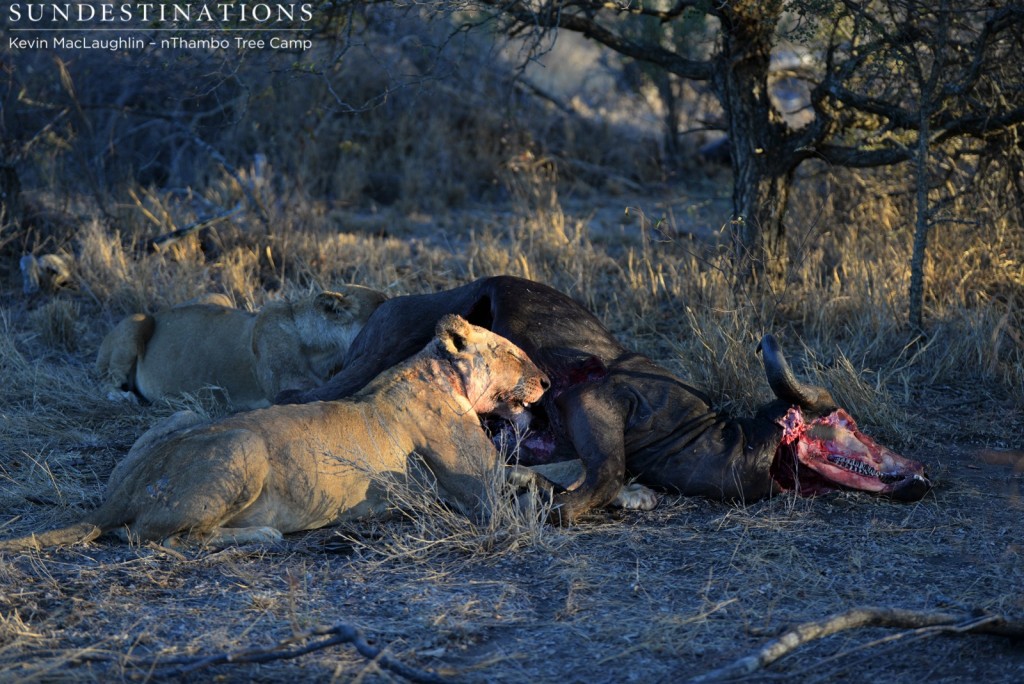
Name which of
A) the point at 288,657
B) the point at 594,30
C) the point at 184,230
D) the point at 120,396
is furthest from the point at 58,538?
the point at 184,230

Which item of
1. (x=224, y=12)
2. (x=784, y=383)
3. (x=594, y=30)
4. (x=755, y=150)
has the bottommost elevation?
(x=784, y=383)

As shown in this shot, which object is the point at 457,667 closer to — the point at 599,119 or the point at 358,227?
the point at 358,227

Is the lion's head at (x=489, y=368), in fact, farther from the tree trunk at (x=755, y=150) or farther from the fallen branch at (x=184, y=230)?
the fallen branch at (x=184, y=230)

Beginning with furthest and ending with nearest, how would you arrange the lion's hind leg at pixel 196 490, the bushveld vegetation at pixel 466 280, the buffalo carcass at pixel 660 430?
the buffalo carcass at pixel 660 430
the lion's hind leg at pixel 196 490
the bushveld vegetation at pixel 466 280

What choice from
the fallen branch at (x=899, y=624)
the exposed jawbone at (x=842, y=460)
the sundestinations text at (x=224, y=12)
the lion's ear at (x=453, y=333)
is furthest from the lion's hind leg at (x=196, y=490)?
the sundestinations text at (x=224, y=12)

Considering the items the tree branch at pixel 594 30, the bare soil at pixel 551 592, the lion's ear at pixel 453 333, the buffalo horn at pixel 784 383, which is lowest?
the bare soil at pixel 551 592

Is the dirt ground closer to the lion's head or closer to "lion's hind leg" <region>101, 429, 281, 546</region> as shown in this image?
"lion's hind leg" <region>101, 429, 281, 546</region>

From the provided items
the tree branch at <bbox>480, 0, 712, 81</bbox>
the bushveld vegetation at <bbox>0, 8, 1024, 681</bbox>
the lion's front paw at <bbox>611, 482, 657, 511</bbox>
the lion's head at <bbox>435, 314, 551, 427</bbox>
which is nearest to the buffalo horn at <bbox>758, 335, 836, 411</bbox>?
the bushveld vegetation at <bbox>0, 8, 1024, 681</bbox>

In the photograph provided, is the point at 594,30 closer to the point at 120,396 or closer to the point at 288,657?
the point at 120,396

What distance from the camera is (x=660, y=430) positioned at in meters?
5.31

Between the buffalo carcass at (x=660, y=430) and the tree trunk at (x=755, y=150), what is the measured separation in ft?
8.58

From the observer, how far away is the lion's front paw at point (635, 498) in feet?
16.8

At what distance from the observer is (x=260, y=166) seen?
1073 centimetres

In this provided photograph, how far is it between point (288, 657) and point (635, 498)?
2.07m
